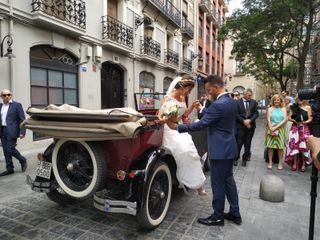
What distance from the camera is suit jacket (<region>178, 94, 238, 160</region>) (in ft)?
10.4

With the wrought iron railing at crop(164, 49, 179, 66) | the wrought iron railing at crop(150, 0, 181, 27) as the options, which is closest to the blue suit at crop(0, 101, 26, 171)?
the wrought iron railing at crop(150, 0, 181, 27)

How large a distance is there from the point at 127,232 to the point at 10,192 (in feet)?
8.23

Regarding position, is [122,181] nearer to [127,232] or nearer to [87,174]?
[87,174]

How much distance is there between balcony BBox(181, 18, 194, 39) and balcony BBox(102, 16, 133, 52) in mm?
9137

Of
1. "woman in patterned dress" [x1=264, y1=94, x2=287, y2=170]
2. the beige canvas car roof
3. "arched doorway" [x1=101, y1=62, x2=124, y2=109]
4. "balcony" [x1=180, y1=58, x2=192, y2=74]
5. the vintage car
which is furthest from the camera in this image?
"balcony" [x1=180, y1=58, x2=192, y2=74]

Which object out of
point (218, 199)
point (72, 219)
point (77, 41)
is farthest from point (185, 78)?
point (77, 41)

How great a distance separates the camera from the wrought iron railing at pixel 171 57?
1835 centimetres

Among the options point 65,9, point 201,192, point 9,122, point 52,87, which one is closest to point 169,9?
point 65,9

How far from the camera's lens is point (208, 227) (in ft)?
11.1

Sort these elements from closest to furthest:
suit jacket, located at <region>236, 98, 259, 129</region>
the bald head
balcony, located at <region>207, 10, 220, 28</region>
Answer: the bald head < suit jacket, located at <region>236, 98, 259, 129</region> < balcony, located at <region>207, 10, 220, 28</region>

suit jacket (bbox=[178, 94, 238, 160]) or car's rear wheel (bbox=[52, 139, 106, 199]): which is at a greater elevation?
suit jacket (bbox=[178, 94, 238, 160])

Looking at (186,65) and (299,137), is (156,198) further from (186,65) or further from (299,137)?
(186,65)

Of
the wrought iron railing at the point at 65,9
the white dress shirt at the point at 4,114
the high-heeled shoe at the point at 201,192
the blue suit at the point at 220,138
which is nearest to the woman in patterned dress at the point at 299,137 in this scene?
the high-heeled shoe at the point at 201,192

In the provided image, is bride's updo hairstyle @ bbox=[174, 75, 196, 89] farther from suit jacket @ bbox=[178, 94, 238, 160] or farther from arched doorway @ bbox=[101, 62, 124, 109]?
arched doorway @ bbox=[101, 62, 124, 109]
